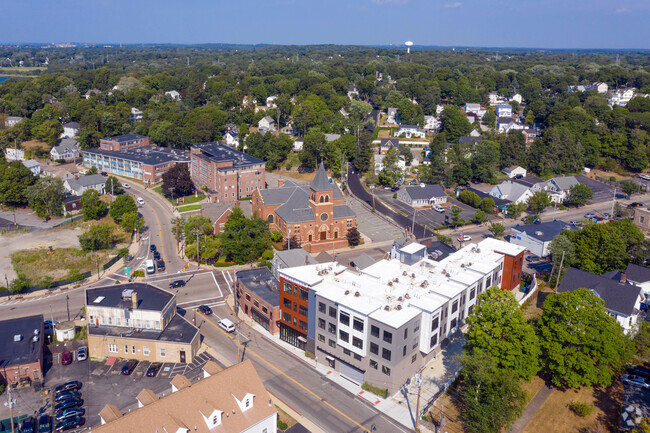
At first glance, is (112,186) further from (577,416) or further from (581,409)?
(581,409)

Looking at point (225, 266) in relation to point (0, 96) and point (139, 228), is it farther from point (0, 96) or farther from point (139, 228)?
point (0, 96)

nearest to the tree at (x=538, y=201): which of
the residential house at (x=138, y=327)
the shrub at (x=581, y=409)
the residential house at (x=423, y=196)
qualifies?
the residential house at (x=423, y=196)

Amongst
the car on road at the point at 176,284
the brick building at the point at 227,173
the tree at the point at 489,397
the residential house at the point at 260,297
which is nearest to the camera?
the tree at the point at 489,397

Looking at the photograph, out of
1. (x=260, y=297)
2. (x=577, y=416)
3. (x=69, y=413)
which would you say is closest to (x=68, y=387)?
(x=69, y=413)

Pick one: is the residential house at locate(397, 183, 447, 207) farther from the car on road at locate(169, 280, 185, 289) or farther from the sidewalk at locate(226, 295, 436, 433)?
the sidewalk at locate(226, 295, 436, 433)

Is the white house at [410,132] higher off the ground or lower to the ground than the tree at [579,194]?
higher

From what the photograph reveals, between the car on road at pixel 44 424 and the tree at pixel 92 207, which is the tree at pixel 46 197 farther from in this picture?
the car on road at pixel 44 424

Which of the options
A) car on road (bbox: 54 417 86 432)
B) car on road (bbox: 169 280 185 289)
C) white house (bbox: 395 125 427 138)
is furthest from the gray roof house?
white house (bbox: 395 125 427 138)
